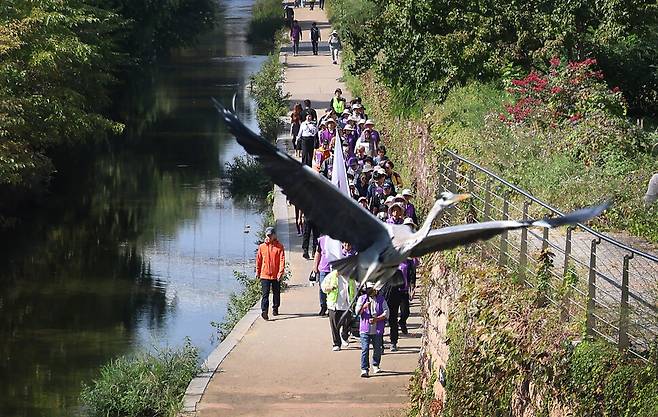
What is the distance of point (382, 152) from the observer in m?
22.3

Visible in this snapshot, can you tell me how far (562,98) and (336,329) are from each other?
6.67 metres

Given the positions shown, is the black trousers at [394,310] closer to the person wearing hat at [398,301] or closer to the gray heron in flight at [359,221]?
the person wearing hat at [398,301]

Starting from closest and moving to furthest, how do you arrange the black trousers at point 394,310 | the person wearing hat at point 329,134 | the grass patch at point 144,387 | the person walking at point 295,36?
the grass patch at point 144,387
the black trousers at point 394,310
the person wearing hat at point 329,134
the person walking at point 295,36

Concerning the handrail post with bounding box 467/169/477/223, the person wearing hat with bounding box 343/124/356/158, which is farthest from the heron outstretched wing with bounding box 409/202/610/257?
the person wearing hat with bounding box 343/124/356/158

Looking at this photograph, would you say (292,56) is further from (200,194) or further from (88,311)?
(88,311)

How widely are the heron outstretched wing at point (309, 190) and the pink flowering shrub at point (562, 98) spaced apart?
1081 cm

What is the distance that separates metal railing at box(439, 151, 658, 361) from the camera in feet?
33.8

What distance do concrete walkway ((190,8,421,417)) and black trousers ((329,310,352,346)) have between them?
18 centimetres

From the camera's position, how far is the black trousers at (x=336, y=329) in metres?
17.2

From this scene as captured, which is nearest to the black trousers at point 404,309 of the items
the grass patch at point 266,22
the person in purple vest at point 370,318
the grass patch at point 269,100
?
the person in purple vest at point 370,318

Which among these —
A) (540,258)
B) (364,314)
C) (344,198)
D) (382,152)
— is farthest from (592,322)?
(382,152)

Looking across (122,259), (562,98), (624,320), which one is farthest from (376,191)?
(122,259)

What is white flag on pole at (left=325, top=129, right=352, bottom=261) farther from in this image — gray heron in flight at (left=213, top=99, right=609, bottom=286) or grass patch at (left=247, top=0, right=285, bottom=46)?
grass patch at (left=247, top=0, right=285, bottom=46)

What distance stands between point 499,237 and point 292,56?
1793 inches
